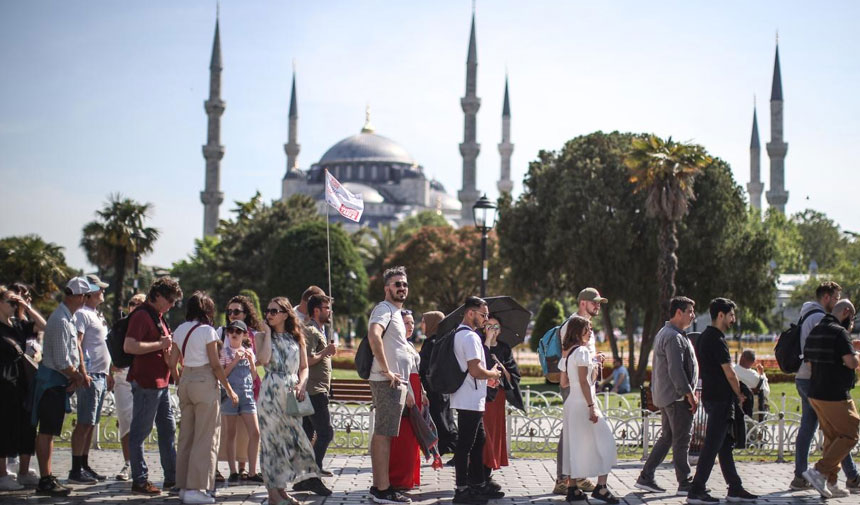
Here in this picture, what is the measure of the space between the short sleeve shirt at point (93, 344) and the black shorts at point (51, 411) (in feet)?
1.57

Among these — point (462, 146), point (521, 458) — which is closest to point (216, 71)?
point (462, 146)

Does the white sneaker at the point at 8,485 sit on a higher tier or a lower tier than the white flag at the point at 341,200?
lower

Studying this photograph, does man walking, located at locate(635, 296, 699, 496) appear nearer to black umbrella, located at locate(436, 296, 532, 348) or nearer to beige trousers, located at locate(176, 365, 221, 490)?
black umbrella, located at locate(436, 296, 532, 348)

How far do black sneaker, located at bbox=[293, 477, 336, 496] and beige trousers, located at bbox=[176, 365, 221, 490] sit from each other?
0.70 meters

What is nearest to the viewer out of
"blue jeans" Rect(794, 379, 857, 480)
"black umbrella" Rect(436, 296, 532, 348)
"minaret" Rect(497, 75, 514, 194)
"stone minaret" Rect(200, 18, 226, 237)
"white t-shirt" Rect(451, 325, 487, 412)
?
"white t-shirt" Rect(451, 325, 487, 412)

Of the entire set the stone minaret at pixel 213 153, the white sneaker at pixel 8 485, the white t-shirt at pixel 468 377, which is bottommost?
the white sneaker at pixel 8 485

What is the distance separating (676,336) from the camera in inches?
306

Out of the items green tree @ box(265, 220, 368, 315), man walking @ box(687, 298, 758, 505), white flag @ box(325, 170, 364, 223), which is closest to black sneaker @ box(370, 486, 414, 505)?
man walking @ box(687, 298, 758, 505)

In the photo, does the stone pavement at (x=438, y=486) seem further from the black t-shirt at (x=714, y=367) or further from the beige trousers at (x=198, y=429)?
the black t-shirt at (x=714, y=367)

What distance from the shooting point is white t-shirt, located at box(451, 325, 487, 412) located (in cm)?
722

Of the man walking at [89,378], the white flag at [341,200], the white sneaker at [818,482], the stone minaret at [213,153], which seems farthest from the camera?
the stone minaret at [213,153]

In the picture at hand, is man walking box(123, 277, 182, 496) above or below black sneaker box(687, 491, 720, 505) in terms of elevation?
above

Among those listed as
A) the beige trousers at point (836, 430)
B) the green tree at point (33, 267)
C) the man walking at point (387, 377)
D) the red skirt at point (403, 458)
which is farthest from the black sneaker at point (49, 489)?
the green tree at point (33, 267)

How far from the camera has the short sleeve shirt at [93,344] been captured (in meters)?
8.13
